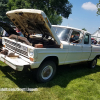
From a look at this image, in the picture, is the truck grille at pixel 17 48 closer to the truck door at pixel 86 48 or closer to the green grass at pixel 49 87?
the green grass at pixel 49 87

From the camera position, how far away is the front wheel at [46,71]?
4059 millimetres

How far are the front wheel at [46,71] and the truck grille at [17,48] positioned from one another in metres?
0.70

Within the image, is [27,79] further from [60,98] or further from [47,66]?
[60,98]

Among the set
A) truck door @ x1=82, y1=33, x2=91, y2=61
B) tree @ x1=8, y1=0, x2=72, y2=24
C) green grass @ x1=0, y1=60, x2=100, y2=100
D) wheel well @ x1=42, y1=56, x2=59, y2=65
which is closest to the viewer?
green grass @ x1=0, y1=60, x2=100, y2=100

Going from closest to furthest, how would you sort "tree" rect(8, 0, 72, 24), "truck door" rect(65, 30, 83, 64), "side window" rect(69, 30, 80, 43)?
"truck door" rect(65, 30, 83, 64) → "side window" rect(69, 30, 80, 43) → "tree" rect(8, 0, 72, 24)

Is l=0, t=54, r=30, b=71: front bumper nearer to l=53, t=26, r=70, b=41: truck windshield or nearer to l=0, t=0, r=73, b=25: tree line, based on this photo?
l=53, t=26, r=70, b=41: truck windshield

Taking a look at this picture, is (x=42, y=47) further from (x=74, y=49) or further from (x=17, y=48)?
(x=74, y=49)

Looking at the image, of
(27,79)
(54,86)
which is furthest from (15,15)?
(54,86)

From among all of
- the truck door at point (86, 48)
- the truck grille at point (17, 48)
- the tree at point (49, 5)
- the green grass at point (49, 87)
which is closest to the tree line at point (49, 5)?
the tree at point (49, 5)

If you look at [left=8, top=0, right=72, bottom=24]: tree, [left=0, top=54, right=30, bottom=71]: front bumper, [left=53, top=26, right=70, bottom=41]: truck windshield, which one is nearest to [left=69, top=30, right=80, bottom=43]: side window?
[left=53, top=26, right=70, bottom=41]: truck windshield

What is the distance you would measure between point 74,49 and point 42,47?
1738 millimetres

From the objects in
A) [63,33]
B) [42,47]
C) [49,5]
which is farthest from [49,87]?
[49,5]

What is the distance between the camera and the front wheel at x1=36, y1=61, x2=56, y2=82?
160 inches

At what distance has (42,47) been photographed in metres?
3.92
